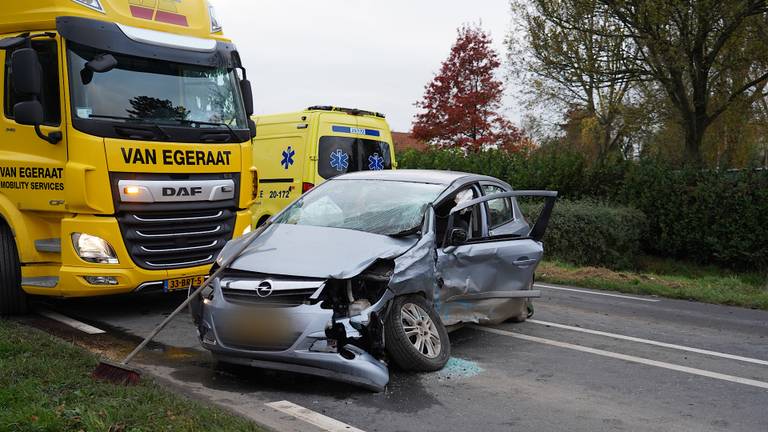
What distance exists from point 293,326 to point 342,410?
67 centimetres

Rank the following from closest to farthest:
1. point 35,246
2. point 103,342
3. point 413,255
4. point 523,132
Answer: point 413,255
point 103,342
point 35,246
point 523,132

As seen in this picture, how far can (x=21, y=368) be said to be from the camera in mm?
4965

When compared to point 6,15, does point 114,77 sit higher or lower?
lower

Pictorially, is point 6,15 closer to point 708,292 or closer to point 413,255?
point 413,255

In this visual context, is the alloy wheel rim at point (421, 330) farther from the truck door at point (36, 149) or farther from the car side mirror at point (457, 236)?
the truck door at point (36, 149)

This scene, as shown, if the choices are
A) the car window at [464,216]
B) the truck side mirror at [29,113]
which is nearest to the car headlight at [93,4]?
the truck side mirror at [29,113]

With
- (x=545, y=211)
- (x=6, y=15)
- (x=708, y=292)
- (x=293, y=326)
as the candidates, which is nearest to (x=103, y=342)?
(x=293, y=326)

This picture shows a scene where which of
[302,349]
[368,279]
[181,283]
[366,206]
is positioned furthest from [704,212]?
[302,349]

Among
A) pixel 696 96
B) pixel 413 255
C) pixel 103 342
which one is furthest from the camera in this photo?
pixel 696 96

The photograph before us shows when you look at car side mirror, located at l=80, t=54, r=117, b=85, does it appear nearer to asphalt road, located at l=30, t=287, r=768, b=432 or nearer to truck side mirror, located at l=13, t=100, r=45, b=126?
truck side mirror, located at l=13, t=100, r=45, b=126

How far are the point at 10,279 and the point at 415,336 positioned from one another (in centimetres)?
435

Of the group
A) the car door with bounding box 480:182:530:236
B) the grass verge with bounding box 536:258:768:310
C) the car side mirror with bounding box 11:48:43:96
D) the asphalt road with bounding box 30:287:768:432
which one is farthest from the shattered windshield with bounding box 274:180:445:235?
the grass verge with bounding box 536:258:768:310

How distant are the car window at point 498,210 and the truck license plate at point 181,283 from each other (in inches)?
121

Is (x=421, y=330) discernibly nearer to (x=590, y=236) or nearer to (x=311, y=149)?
(x=311, y=149)
